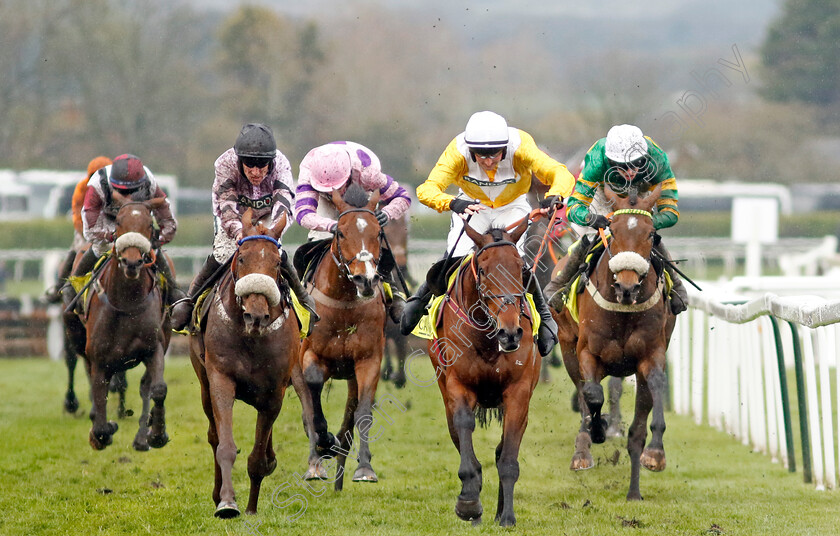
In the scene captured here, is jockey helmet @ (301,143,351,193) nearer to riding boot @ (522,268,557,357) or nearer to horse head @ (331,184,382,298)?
horse head @ (331,184,382,298)

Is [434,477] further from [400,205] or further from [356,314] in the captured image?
[400,205]

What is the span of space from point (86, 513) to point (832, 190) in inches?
1502

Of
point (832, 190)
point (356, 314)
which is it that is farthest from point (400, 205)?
point (832, 190)

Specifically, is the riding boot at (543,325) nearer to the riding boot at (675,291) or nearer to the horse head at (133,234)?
the riding boot at (675,291)

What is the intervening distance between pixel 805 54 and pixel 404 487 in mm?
29429

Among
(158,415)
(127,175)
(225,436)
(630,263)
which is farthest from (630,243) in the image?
(127,175)

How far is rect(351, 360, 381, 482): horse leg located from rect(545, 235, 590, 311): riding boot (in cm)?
139

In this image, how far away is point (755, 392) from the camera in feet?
26.5

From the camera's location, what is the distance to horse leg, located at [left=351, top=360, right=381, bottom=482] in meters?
6.71

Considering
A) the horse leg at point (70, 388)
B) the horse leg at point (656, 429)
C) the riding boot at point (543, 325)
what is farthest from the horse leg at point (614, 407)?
the horse leg at point (70, 388)

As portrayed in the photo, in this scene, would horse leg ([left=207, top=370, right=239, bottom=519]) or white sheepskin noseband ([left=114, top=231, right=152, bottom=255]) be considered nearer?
horse leg ([left=207, top=370, right=239, bottom=519])

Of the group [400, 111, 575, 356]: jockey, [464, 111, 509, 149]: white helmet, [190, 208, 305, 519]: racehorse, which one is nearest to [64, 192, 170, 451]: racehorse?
[190, 208, 305, 519]: racehorse

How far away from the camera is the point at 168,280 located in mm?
8531

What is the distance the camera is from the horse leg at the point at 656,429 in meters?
6.49
